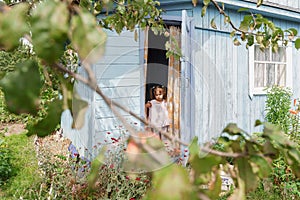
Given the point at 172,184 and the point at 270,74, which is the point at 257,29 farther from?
the point at 270,74

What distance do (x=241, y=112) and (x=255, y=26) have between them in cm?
412

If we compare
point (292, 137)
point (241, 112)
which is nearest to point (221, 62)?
point (241, 112)

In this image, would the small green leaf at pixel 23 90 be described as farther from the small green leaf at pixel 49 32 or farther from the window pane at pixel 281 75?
the window pane at pixel 281 75

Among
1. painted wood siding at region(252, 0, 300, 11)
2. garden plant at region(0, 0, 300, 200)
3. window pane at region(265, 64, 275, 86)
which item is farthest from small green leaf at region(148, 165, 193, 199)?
painted wood siding at region(252, 0, 300, 11)

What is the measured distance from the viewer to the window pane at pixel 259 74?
5797mm

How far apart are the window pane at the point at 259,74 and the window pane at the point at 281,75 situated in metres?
0.43

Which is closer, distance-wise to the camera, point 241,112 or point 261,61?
point 241,112

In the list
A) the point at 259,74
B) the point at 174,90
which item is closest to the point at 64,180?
the point at 174,90

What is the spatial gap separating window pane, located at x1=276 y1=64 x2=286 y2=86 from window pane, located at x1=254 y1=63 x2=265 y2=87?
1.42ft

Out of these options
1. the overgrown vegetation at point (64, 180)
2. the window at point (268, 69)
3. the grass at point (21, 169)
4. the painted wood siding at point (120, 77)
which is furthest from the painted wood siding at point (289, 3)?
the painted wood siding at point (120, 77)

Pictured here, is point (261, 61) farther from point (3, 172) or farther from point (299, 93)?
point (3, 172)

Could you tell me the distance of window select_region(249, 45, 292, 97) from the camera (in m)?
5.55

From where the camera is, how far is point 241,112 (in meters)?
5.38

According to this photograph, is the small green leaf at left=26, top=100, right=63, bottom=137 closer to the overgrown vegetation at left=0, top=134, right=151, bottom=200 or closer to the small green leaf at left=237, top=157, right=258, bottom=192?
the small green leaf at left=237, top=157, right=258, bottom=192
